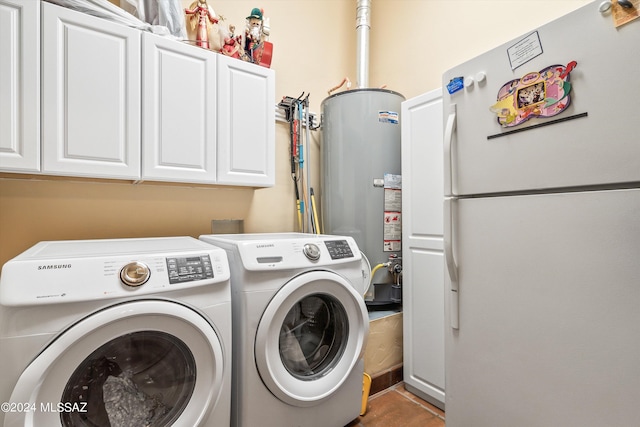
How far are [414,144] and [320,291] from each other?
1090 mm

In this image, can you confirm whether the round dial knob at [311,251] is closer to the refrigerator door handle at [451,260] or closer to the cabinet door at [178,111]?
the refrigerator door handle at [451,260]

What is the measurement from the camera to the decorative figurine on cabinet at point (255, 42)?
6.19 feet

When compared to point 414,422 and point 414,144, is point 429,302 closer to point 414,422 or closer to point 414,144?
point 414,422

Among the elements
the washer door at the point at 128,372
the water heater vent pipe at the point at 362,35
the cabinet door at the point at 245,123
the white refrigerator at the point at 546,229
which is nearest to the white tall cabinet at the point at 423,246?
the white refrigerator at the point at 546,229

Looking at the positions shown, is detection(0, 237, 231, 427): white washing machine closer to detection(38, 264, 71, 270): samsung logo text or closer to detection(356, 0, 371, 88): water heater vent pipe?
detection(38, 264, 71, 270): samsung logo text

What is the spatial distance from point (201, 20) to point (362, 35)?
4.26 feet

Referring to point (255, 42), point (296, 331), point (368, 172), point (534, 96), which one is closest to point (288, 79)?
point (255, 42)

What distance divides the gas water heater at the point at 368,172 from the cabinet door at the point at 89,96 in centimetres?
119

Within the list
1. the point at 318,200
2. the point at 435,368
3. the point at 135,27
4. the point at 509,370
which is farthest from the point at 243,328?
the point at 135,27

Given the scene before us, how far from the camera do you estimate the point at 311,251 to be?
4.51 feet

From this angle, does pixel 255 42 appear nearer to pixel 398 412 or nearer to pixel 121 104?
pixel 121 104

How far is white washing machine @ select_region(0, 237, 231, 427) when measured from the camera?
814 millimetres

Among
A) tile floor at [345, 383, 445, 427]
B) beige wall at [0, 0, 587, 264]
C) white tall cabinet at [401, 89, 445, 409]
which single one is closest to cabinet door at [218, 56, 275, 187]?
beige wall at [0, 0, 587, 264]

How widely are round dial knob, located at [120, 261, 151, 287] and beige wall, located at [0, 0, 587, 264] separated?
80cm
